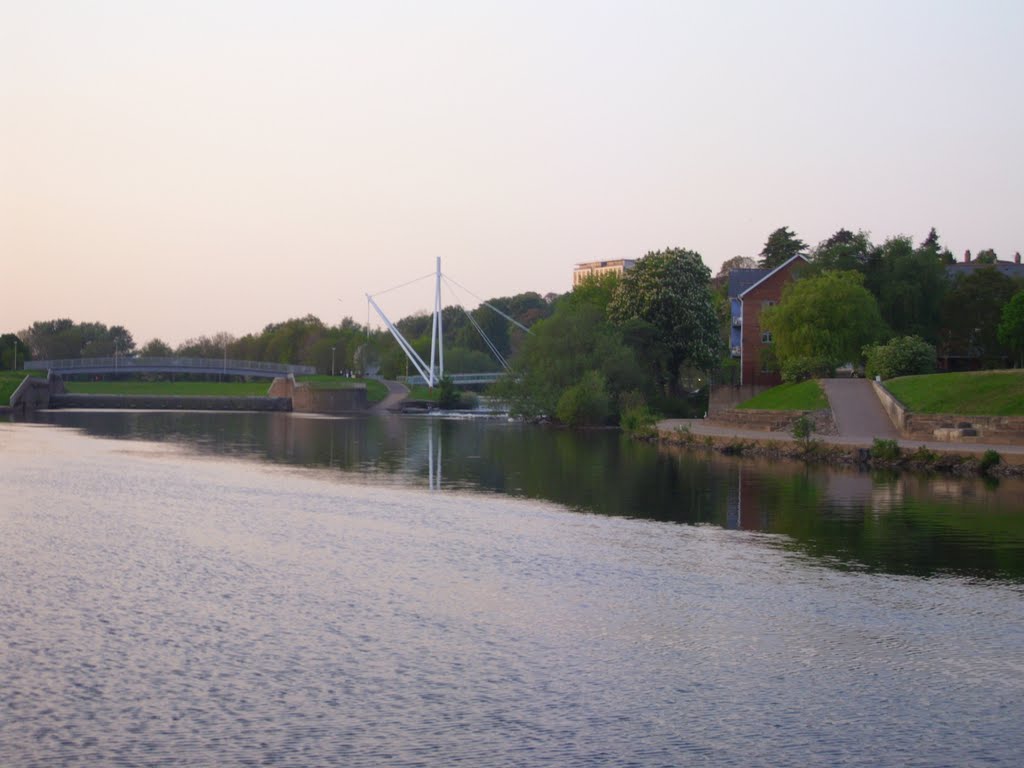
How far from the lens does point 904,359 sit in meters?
57.7

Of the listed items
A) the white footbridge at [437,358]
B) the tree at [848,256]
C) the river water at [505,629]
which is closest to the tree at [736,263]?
the white footbridge at [437,358]

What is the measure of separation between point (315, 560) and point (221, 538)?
307cm

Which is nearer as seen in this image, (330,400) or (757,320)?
(757,320)

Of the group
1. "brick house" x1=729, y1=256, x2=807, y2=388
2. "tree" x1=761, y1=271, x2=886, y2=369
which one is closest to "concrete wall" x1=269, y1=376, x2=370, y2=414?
"brick house" x1=729, y1=256, x2=807, y2=388

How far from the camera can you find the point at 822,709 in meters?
11.7

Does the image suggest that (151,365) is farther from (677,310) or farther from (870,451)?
(870,451)

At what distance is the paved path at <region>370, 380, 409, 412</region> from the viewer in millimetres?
112000

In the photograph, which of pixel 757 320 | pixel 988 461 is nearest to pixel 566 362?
pixel 757 320

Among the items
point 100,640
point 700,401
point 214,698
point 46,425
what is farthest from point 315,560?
point 700,401

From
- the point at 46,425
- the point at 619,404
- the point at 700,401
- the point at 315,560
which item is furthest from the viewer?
the point at 700,401

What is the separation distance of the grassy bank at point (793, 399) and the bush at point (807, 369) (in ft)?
2.94

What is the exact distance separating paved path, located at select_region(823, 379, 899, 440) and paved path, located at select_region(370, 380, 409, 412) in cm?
5955

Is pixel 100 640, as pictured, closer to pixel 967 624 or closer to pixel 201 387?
pixel 967 624

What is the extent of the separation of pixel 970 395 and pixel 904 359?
12.2m
